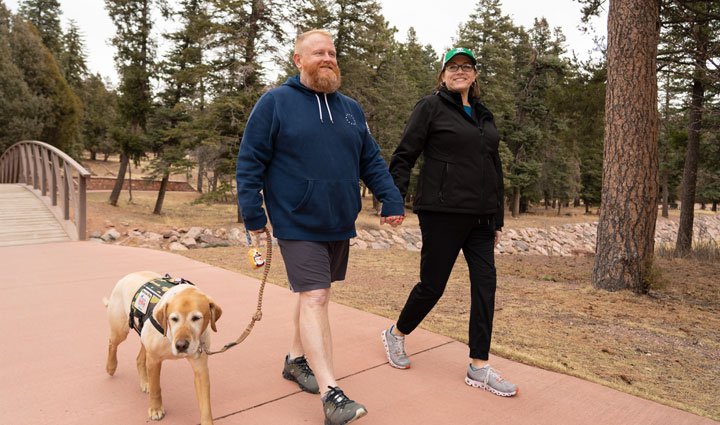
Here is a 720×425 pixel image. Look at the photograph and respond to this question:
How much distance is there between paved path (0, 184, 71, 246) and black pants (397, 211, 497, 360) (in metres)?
8.62

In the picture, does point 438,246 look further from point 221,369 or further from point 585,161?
point 585,161

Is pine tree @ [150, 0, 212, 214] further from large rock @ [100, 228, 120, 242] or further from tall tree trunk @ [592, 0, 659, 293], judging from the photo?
tall tree trunk @ [592, 0, 659, 293]

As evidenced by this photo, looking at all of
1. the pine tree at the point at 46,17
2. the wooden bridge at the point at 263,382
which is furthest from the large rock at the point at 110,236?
the pine tree at the point at 46,17

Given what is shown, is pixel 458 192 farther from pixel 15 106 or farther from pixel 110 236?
pixel 15 106

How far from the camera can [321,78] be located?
264cm

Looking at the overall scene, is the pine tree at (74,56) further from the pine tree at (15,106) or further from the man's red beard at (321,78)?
the man's red beard at (321,78)

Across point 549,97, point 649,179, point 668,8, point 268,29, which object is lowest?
point 649,179

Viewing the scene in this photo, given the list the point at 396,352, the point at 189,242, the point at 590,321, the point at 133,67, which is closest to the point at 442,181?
the point at 396,352

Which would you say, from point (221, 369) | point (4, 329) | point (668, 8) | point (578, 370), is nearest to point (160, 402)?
point (221, 369)

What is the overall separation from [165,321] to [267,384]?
1040mm

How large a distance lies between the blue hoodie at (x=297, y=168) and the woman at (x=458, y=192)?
586 mm

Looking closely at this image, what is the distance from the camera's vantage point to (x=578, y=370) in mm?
3324

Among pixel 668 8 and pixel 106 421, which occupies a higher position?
pixel 668 8

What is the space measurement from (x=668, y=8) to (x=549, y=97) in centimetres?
443
